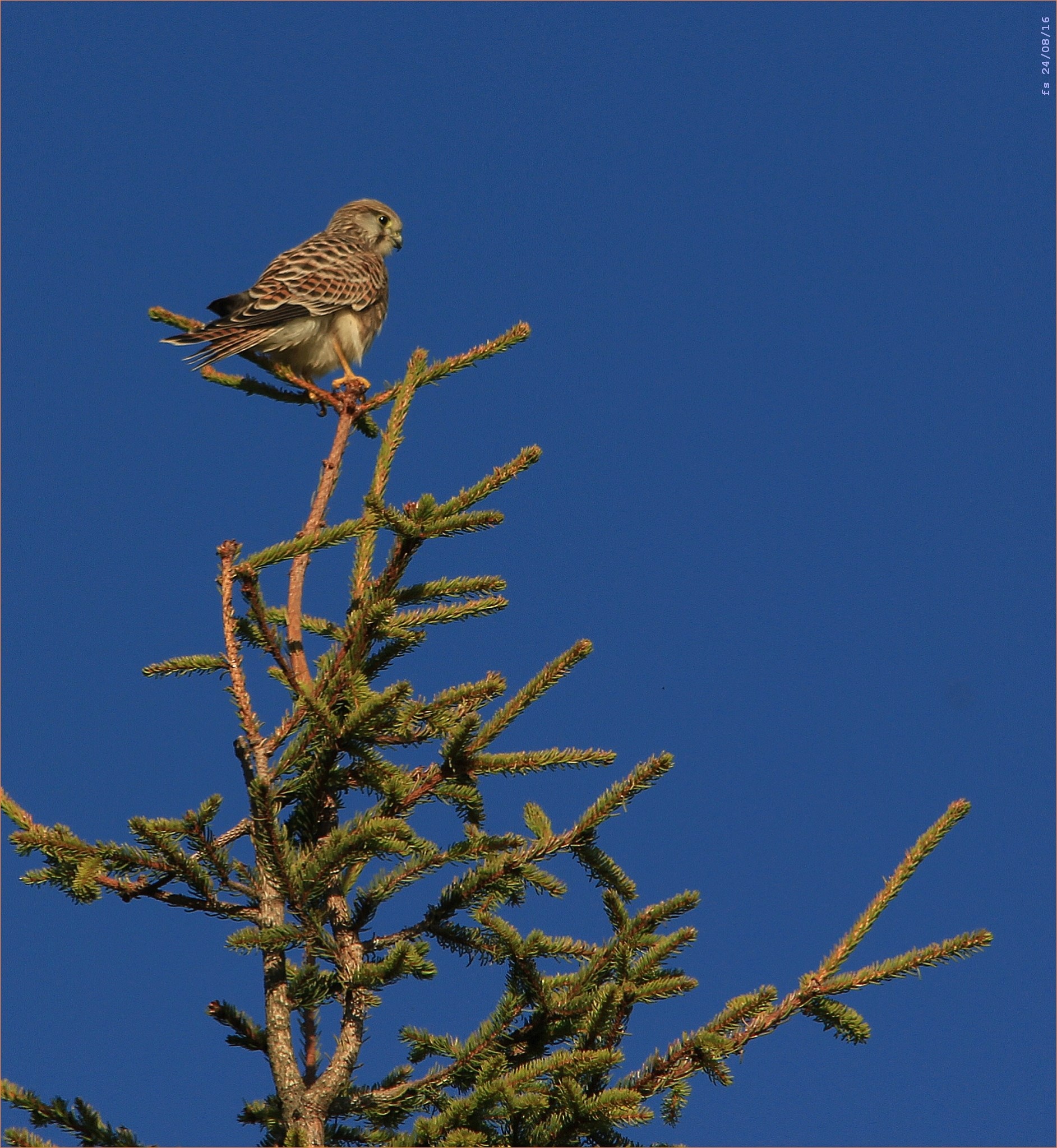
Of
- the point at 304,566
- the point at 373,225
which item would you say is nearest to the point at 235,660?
the point at 304,566

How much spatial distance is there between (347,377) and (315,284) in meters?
1.65

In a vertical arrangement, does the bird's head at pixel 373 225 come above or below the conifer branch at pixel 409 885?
above

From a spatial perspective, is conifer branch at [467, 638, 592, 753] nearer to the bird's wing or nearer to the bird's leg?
the bird's leg

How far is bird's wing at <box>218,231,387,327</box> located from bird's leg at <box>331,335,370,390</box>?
8.2 inches

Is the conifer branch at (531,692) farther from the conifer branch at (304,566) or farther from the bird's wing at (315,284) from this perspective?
the bird's wing at (315,284)

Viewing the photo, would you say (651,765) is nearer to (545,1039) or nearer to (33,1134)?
(545,1039)

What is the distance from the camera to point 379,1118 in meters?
3.49

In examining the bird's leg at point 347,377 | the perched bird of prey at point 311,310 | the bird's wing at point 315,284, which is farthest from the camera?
the bird's wing at point 315,284

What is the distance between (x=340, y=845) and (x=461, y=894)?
0.46m

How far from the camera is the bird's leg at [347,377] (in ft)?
16.2

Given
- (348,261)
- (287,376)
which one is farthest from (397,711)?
(348,261)

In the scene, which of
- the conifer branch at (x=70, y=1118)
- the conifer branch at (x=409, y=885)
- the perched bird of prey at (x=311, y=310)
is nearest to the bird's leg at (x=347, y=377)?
the perched bird of prey at (x=311, y=310)

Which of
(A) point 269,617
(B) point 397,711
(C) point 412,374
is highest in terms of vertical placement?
(C) point 412,374

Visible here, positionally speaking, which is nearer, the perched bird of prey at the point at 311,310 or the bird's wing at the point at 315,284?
the perched bird of prey at the point at 311,310
